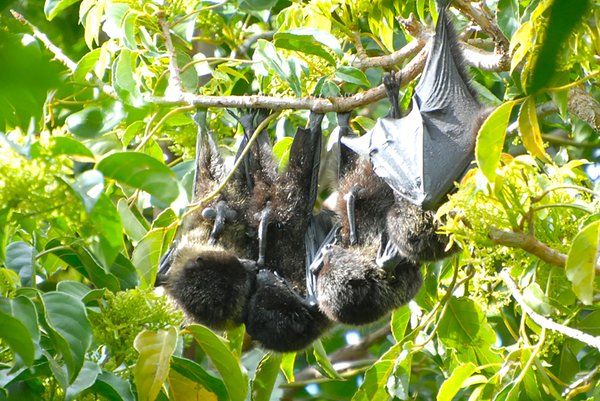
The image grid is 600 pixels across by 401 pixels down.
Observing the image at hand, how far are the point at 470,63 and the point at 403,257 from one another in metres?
0.84

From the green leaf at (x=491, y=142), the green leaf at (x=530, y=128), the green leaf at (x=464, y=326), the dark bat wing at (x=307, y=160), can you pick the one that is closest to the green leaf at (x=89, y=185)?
the green leaf at (x=491, y=142)

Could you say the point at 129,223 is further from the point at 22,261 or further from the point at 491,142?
the point at 491,142

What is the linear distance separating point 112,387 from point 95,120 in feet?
2.97

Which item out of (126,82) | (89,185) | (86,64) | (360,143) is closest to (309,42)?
(360,143)

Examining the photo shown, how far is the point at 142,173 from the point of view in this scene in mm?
1848

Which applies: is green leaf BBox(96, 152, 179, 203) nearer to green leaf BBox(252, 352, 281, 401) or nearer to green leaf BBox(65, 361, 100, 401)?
green leaf BBox(65, 361, 100, 401)

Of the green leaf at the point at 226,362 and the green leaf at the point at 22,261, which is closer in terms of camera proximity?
the green leaf at the point at 22,261

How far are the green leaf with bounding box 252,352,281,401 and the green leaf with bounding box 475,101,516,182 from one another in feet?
6.12

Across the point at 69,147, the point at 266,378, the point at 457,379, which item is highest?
the point at 69,147

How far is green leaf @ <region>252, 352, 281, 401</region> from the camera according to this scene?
140 inches

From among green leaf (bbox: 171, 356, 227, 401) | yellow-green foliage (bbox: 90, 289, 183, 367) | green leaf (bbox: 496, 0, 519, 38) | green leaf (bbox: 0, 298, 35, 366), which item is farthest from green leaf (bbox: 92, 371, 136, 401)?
green leaf (bbox: 496, 0, 519, 38)

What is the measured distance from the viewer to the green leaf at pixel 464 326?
128 inches

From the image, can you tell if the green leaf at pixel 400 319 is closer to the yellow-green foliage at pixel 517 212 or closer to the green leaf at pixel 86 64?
the yellow-green foliage at pixel 517 212

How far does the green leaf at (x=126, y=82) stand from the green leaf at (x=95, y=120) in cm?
12
